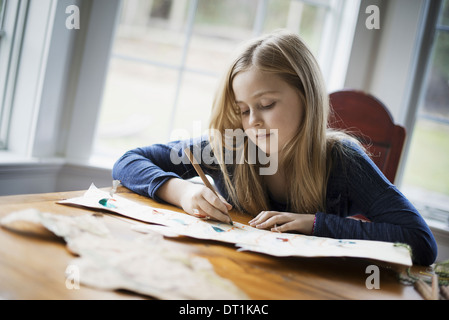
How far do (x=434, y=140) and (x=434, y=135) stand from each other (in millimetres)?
24

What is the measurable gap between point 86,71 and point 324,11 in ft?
3.94

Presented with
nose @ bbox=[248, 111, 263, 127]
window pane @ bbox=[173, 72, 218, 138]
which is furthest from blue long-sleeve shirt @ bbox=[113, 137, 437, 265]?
window pane @ bbox=[173, 72, 218, 138]

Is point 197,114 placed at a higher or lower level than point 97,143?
higher

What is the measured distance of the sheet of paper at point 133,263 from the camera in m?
0.46

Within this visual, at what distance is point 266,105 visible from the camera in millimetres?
1047

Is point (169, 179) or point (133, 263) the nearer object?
point (133, 263)

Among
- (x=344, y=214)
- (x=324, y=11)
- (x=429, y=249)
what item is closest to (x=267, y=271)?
(x=429, y=249)

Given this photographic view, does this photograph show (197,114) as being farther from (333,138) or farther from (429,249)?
(429,249)

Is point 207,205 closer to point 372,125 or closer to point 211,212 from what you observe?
point 211,212

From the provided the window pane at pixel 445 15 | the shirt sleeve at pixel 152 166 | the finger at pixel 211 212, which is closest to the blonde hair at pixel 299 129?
the shirt sleeve at pixel 152 166

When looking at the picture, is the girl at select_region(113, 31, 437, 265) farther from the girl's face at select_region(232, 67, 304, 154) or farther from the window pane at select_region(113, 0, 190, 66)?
the window pane at select_region(113, 0, 190, 66)

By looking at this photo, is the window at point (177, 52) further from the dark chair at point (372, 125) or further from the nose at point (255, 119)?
A: the nose at point (255, 119)

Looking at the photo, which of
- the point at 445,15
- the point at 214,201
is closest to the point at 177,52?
the point at 214,201
